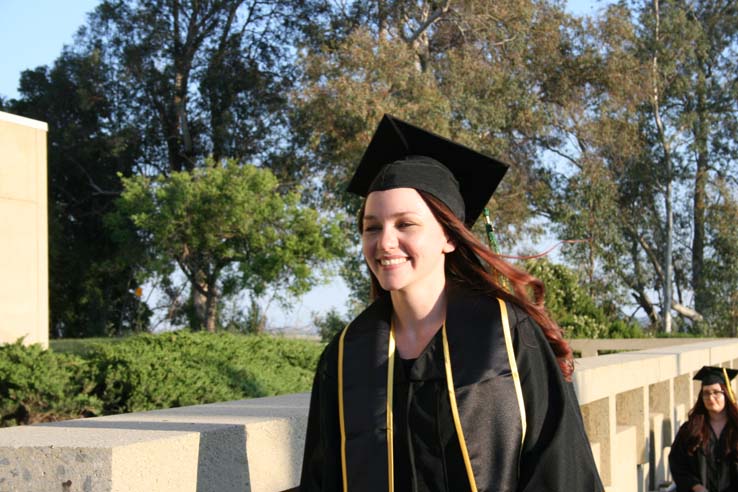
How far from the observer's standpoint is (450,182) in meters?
2.55

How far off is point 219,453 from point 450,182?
0.95 meters

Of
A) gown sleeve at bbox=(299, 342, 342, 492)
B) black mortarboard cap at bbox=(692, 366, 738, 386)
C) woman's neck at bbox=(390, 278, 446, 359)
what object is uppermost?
woman's neck at bbox=(390, 278, 446, 359)

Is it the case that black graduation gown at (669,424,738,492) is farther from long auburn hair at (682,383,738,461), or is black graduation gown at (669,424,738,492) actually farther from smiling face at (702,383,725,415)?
smiling face at (702,383,725,415)

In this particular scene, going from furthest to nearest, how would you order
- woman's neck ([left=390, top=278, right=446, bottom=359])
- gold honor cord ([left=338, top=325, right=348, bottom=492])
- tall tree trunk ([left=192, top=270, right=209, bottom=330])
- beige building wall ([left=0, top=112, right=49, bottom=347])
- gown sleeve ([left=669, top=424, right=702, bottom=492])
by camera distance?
1. tall tree trunk ([left=192, top=270, right=209, bottom=330])
2. beige building wall ([left=0, top=112, right=49, bottom=347])
3. gown sleeve ([left=669, top=424, right=702, bottom=492])
4. woman's neck ([left=390, top=278, right=446, bottom=359])
5. gold honor cord ([left=338, top=325, right=348, bottom=492])

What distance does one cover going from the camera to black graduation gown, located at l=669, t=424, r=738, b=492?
256 inches

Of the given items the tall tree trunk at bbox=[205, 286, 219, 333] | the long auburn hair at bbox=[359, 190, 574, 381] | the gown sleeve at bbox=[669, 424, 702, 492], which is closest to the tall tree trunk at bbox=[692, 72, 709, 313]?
the tall tree trunk at bbox=[205, 286, 219, 333]

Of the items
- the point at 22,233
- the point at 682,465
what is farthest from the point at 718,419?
the point at 22,233

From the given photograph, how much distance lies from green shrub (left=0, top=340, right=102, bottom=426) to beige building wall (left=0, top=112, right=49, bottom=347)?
4610mm

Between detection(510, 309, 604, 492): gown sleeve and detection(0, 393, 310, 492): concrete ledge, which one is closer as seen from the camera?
detection(0, 393, 310, 492): concrete ledge

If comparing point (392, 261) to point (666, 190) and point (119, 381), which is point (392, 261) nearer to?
point (119, 381)

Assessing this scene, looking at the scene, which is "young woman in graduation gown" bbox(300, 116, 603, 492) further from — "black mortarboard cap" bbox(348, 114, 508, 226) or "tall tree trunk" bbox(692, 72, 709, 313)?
"tall tree trunk" bbox(692, 72, 709, 313)

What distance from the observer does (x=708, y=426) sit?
22.5ft

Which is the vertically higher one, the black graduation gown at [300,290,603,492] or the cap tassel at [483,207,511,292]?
the cap tassel at [483,207,511,292]

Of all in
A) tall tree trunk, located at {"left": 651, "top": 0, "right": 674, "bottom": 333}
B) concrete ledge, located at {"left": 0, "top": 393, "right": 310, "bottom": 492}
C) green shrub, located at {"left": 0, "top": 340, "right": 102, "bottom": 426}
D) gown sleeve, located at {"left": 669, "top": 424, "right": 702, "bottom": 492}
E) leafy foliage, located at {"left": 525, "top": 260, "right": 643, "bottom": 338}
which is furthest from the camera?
tall tree trunk, located at {"left": 651, "top": 0, "right": 674, "bottom": 333}
